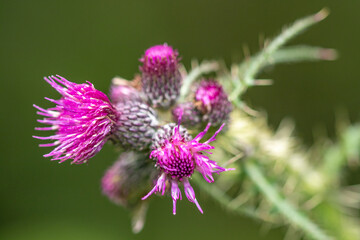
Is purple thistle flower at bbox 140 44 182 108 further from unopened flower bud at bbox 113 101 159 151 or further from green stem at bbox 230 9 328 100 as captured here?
green stem at bbox 230 9 328 100

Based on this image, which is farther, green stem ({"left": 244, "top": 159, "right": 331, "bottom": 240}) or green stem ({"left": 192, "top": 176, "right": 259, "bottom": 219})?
green stem ({"left": 192, "top": 176, "right": 259, "bottom": 219})

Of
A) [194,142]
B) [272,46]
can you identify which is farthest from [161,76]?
[272,46]

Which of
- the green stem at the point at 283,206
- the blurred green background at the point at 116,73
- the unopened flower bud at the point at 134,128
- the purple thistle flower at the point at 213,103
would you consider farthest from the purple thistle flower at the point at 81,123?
the blurred green background at the point at 116,73

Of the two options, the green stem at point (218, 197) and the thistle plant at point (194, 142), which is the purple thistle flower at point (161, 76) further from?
the green stem at point (218, 197)

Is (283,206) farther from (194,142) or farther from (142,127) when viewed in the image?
(142,127)

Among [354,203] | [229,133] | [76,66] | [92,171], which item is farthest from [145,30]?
[354,203]

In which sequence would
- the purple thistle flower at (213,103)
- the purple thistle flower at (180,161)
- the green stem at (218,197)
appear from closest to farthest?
the purple thistle flower at (180,161) → the purple thistle flower at (213,103) → the green stem at (218,197)

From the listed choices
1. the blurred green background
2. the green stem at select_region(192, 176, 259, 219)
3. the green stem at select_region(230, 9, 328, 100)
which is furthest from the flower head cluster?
the blurred green background
